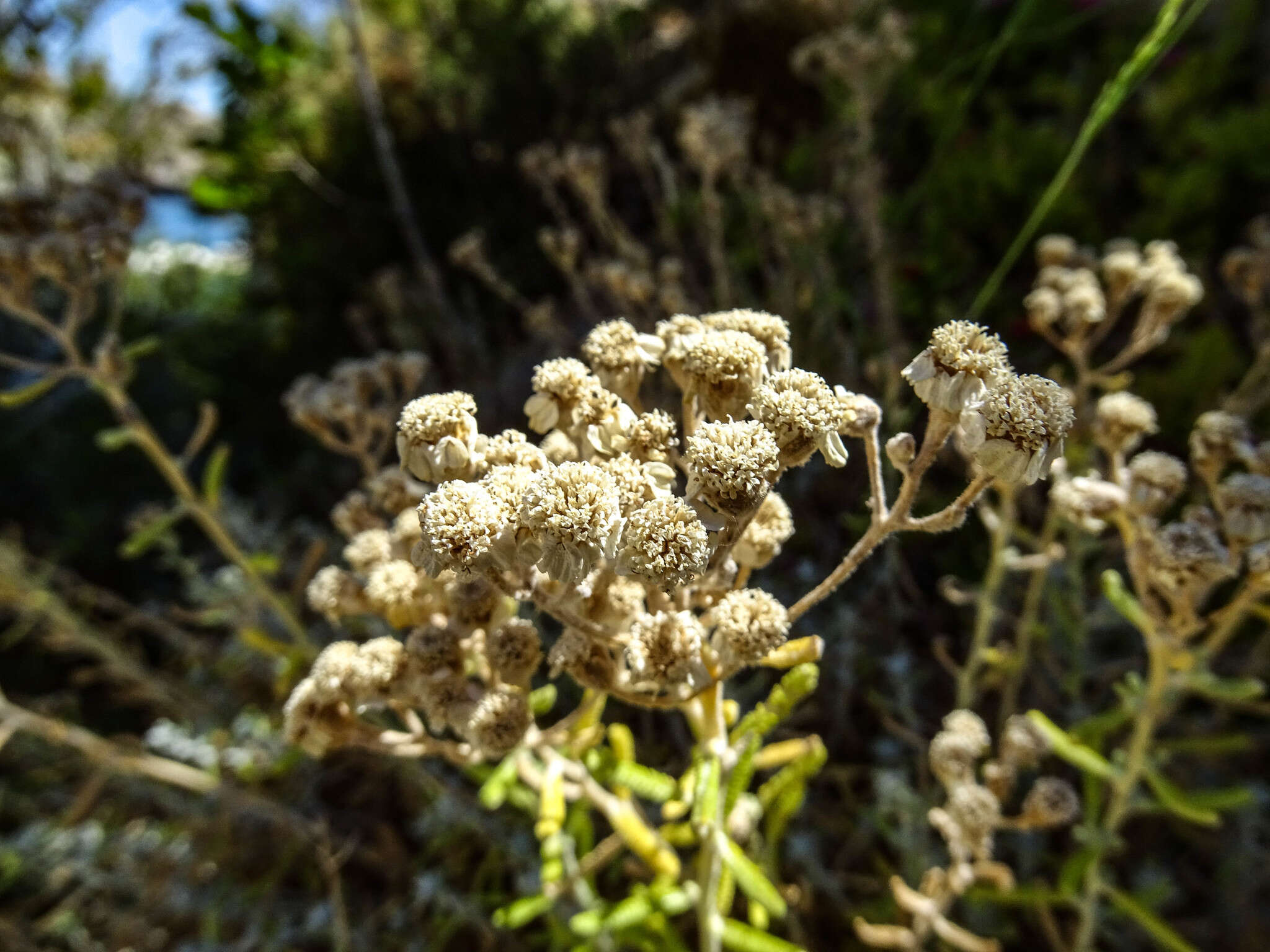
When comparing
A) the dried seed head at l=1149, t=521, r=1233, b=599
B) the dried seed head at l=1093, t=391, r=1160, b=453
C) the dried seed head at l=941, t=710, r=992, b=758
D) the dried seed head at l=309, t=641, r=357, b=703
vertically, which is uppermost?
the dried seed head at l=1093, t=391, r=1160, b=453

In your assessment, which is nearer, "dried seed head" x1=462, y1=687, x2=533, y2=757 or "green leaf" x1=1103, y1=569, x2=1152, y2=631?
"dried seed head" x1=462, y1=687, x2=533, y2=757

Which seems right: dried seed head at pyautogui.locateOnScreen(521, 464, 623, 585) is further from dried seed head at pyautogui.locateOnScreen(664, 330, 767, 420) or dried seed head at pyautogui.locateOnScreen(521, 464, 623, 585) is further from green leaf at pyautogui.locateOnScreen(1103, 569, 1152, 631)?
green leaf at pyautogui.locateOnScreen(1103, 569, 1152, 631)

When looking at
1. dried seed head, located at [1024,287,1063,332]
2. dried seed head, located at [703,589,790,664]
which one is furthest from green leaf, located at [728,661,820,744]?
dried seed head, located at [1024,287,1063,332]

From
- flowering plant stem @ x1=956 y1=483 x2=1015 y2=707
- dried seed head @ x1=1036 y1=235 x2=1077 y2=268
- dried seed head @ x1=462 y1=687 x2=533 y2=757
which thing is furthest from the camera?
dried seed head @ x1=1036 y1=235 x2=1077 y2=268

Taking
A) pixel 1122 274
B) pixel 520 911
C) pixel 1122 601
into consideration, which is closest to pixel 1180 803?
pixel 1122 601

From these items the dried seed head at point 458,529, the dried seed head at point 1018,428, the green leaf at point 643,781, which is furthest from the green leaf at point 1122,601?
the dried seed head at point 458,529

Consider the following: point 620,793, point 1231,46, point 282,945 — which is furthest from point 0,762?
point 1231,46
